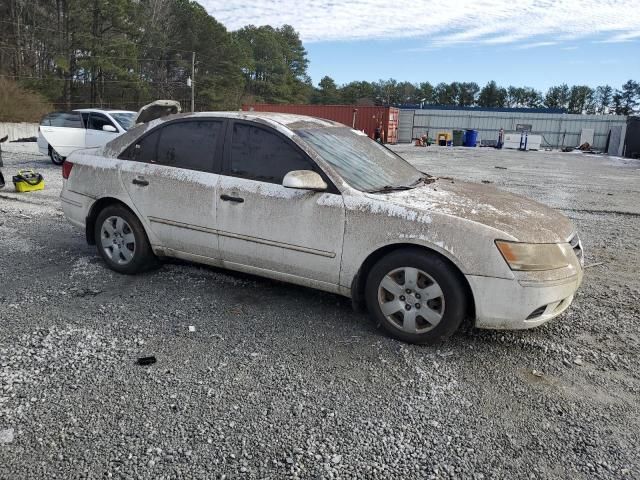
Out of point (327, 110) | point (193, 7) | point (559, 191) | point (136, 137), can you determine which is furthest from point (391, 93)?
point (136, 137)

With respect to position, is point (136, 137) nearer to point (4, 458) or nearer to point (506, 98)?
point (4, 458)

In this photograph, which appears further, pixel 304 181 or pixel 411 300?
pixel 304 181

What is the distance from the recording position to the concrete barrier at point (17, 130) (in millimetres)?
26234

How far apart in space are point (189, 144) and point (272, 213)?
3.67 feet

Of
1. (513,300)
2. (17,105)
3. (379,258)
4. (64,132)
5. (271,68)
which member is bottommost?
(513,300)

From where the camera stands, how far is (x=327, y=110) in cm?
3891

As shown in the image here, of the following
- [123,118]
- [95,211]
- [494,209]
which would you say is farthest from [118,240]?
[123,118]

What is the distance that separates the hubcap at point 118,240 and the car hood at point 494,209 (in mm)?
2423

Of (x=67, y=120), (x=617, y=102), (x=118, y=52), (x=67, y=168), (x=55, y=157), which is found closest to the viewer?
(x=67, y=168)

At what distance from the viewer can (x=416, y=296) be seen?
3.46 meters

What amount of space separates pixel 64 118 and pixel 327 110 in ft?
91.1

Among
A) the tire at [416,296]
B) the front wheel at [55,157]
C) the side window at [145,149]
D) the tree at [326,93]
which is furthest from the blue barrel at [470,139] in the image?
the tree at [326,93]

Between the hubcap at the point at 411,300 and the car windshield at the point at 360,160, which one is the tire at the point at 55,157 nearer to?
the car windshield at the point at 360,160

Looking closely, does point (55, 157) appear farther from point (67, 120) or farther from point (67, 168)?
point (67, 168)
